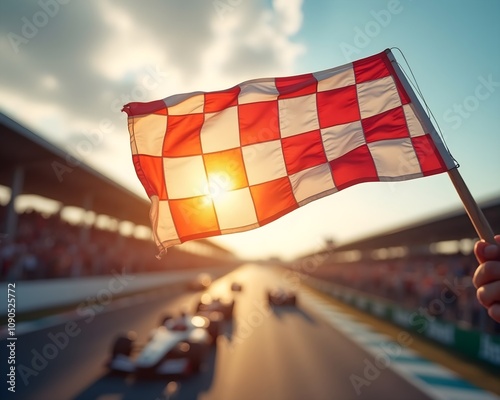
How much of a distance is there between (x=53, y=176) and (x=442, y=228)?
17.3m

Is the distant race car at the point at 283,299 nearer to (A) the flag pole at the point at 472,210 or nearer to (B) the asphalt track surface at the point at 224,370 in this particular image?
(B) the asphalt track surface at the point at 224,370

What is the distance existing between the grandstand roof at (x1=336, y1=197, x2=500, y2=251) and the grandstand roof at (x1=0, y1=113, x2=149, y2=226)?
1314 centimetres

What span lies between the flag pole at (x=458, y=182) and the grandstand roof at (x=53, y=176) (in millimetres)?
11746

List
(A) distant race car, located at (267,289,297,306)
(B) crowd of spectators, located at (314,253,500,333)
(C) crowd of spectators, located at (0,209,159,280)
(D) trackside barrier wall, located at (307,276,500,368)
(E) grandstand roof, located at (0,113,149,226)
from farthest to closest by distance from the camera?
(A) distant race car, located at (267,289,297,306) → (C) crowd of spectators, located at (0,209,159,280) → (E) grandstand roof, located at (0,113,149,226) → (B) crowd of spectators, located at (314,253,500,333) → (D) trackside barrier wall, located at (307,276,500,368)

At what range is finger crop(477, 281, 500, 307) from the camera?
179 centimetres

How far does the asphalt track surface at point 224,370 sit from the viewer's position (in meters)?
6.54

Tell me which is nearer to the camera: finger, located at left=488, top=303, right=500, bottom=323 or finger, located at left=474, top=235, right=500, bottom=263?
finger, located at left=488, top=303, right=500, bottom=323

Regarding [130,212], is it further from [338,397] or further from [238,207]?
[238,207]

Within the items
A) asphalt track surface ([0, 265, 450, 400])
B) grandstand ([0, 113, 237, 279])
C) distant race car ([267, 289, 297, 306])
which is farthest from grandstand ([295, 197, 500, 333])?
grandstand ([0, 113, 237, 279])

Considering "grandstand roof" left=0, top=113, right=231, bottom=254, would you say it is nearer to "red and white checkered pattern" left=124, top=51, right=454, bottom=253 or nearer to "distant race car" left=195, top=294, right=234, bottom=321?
"distant race car" left=195, top=294, right=234, bottom=321

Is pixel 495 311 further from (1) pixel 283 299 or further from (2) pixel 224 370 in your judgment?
(1) pixel 283 299

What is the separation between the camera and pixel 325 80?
11.3ft

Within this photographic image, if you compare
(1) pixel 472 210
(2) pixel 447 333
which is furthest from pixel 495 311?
(2) pixel 447 333

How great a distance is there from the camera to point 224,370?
26.7ft
